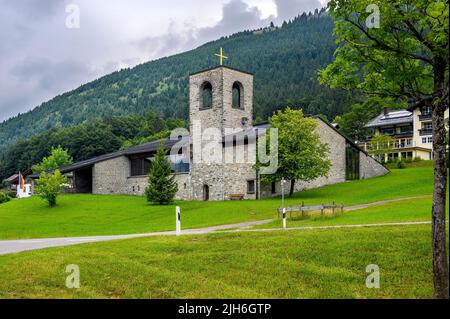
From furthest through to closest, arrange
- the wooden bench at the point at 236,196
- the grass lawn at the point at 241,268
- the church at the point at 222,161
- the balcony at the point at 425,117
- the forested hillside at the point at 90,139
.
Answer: the forested hillside at the point at 90,139 → the balcony at the point at 425,117 → the church at the point at 222,161 → the wooden bench at the point at 236,196 → the grass lawn at the point at 241,268

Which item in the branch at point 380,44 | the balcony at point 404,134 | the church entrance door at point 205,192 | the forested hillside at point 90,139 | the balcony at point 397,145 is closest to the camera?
the branch at point 380,44

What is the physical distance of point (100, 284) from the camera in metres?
9.38

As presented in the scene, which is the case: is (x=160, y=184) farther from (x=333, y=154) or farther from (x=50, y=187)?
(x=333, y=154)

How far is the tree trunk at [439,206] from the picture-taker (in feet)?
25.3

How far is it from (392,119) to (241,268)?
7879cm

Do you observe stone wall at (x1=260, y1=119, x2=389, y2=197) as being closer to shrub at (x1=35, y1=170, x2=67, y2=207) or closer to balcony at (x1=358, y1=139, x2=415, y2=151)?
balcony at (x1=358, y1=139, x2=415, y2=151)

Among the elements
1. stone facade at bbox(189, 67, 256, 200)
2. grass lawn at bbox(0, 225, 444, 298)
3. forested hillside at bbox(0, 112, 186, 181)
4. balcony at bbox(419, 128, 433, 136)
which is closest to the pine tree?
stone facade at bbox(189, 67, 256, 200)

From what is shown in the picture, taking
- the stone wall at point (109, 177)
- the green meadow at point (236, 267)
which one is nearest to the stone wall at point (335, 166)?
the stone wall at point (109, 177)

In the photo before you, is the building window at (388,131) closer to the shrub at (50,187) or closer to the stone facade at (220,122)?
the stone facade at (220,122)

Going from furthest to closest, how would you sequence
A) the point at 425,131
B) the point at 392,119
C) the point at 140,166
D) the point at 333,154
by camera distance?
the point at 392,119, the point at 425,131, the point at 140,166, the point at 333,154

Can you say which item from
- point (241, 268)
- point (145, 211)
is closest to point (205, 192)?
point (145, 211)

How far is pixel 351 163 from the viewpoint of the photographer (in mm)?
51188

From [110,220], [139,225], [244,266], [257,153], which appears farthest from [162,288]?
[257,153]

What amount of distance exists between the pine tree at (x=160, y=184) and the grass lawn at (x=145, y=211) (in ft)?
4.54
